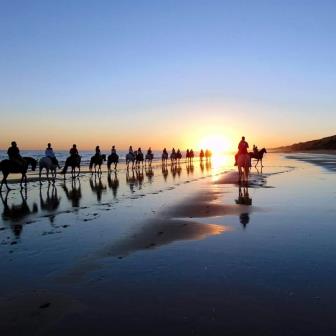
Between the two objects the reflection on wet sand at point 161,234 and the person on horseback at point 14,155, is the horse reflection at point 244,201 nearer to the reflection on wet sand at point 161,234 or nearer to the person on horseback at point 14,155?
the reflection on wet sand at point 161,234

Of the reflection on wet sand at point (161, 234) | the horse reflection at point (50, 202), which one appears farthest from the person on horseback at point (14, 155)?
the reflection on wet sand at point (161, 234)

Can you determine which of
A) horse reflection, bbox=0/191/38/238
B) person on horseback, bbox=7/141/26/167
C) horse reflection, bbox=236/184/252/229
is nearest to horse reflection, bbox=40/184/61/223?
horse reflection, bbox=0/191/38/238

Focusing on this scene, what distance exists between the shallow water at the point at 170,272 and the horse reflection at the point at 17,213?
100mm

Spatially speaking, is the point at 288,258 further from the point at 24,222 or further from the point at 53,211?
the point at 53,211

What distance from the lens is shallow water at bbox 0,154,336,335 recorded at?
492 centimetres

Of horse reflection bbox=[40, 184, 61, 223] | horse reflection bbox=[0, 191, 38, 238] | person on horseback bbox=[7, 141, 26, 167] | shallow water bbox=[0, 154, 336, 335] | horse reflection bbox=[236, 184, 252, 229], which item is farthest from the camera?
person on horseback bbox=[7, 141, 26, 167]

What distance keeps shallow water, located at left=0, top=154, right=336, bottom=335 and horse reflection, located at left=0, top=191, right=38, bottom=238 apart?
0.33 ft

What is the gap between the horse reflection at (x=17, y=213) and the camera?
1115 cm

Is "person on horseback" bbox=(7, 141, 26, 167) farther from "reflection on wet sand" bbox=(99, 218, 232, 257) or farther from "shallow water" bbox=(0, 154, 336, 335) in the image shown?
"reflection on wet sand" bbox=(99, 218, 232, 257)

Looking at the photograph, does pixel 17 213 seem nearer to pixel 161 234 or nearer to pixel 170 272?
pixel 161 234

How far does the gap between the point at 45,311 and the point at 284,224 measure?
6848 millimetres

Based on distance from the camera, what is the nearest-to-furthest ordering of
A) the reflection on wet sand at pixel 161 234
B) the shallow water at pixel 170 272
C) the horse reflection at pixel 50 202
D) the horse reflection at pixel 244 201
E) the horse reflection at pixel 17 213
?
the shallow water at pixel 170 272, the reflection on wet sand at pixel 161 234, the horse reflection at pixel 17 213, the horse reflection at pixel 244 201, the horse reflection at pixel 50 202

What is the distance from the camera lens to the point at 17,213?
541 inches

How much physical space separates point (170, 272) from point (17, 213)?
8444 millimetres
